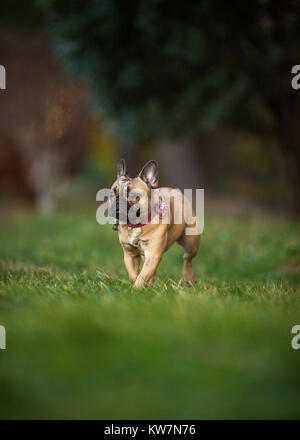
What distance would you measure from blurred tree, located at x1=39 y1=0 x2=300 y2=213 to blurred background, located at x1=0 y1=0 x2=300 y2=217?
2cm

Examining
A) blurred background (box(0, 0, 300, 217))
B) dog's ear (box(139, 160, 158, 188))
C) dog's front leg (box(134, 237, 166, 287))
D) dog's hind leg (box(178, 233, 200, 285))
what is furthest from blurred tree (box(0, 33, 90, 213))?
dog's front leg (box(134, 237, 166, 287))

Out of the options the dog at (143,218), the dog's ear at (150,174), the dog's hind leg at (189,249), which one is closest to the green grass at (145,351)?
the dog at (143,218)

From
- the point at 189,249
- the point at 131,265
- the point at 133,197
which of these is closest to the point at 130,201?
the point at 133,197

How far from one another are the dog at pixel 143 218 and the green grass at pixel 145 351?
0.23m

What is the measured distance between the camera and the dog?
3.54 meters

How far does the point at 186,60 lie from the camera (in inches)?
303

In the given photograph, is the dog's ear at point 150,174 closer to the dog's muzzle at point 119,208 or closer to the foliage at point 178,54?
the dog's muzzle at point 119,208

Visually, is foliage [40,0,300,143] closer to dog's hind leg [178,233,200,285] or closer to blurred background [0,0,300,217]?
blurred background [0,0,300,217]

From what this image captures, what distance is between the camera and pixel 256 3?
6719mm

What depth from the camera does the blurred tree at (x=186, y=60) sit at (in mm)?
6656

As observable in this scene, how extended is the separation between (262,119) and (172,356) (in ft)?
30.2

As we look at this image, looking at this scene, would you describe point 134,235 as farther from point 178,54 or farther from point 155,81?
point 155,81
